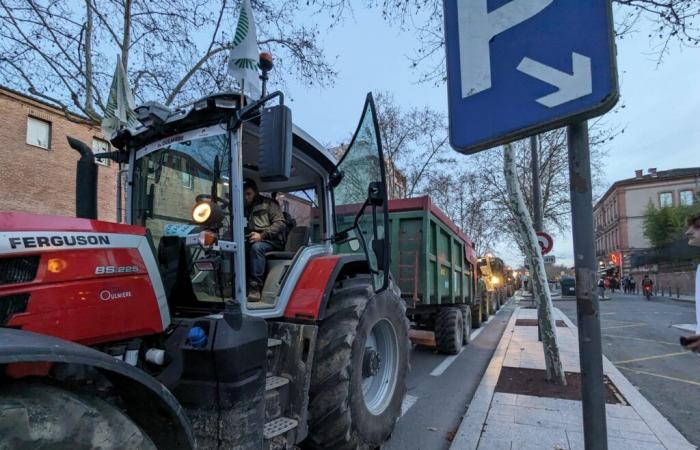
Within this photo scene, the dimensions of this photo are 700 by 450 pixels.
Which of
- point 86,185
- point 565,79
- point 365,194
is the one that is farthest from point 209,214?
point 565,79

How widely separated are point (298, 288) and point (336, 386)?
2.71 ft

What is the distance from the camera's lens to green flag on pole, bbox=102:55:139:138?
3473mm

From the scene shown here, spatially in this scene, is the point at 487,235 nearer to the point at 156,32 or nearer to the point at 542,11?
the point at 156,32

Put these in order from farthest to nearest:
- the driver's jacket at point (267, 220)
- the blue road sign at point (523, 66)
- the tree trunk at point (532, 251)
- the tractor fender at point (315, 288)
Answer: the tree trunk at point (532, 251) → the driver's jacket at point (267, 220) → the tractor fender at point (315, 288) → the blue road sign at point (523, 66)

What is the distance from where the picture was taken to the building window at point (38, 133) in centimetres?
1877

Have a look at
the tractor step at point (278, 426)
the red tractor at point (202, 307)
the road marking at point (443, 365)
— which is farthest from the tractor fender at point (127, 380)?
the road marking at point (443, 365)

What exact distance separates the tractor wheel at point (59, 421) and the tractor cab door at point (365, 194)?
2.72 m

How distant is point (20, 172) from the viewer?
18.5 meters

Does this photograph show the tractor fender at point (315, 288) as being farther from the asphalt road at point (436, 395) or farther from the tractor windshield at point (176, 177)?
the asphalt road at point (436, 395)

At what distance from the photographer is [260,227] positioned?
3.91 m

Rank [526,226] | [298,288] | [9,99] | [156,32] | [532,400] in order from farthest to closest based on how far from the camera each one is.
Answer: [9,99] < [156,32] < [526,226] < [532,400] < [298,288]

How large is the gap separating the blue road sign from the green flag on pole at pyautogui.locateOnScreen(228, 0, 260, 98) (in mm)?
1404

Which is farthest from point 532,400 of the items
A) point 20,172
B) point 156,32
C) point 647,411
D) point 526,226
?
point 20,172

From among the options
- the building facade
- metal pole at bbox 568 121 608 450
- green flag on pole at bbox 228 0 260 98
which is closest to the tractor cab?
green flag on pole at bbox 228 0 260 98
